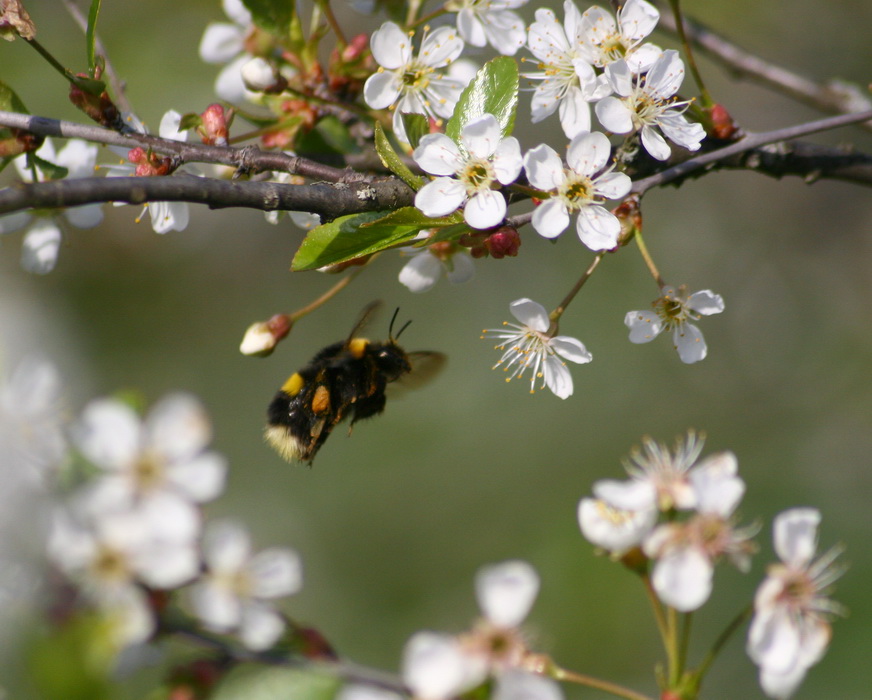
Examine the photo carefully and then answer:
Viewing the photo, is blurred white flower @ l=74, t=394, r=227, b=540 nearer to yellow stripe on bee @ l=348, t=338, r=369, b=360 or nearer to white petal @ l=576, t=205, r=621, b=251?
yellow stripe on bee @ l=348, t=338, r=369, b=360

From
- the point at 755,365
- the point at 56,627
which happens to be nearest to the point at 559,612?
the point at 755,365

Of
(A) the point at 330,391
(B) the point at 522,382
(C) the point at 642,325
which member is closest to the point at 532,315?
(C) the point at 642,325

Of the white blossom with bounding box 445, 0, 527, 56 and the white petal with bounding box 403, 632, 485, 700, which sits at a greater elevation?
the white blossom with bounding box 445, 0, 527, 56

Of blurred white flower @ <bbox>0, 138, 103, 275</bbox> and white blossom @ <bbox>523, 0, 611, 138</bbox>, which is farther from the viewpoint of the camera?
blurred white flower @ <bbox>0, 138, 103, 275</bbox>

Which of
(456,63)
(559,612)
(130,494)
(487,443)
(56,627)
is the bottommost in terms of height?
(56,627)

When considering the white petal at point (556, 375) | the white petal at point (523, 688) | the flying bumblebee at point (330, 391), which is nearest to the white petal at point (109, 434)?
the flying bumblebee at point (330, 391)

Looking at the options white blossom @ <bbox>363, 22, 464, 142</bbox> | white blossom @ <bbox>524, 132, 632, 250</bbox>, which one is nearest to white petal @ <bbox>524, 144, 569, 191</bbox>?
white blossom @ <bbox>524, 132, 632, 250</bbox>

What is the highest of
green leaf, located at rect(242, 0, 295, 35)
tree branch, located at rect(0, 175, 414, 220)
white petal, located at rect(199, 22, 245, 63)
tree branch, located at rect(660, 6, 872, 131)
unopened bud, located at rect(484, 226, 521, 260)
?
tree branch, located at rect(660, 6, 872, 131)

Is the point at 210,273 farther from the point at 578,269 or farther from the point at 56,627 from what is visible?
the point at 56,627
